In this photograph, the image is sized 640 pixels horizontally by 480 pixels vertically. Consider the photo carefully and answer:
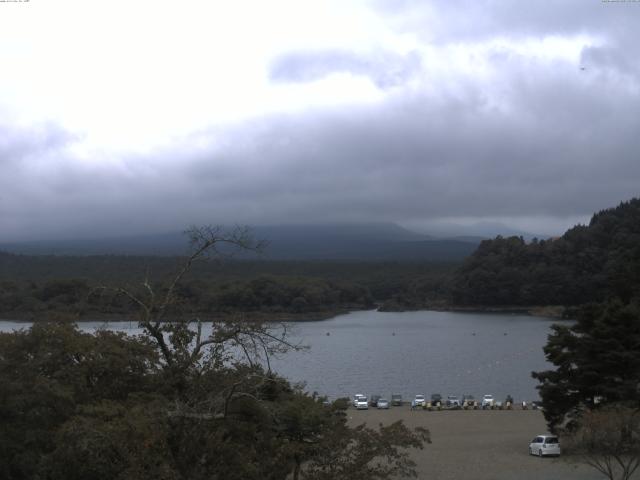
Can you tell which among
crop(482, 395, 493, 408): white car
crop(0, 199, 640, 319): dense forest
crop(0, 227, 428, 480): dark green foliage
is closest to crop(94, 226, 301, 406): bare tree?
crop(0, 227, 428, 480): dark green foliage

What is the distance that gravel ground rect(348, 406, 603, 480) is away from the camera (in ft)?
55.0

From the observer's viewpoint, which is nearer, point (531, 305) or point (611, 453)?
point (611, 453)

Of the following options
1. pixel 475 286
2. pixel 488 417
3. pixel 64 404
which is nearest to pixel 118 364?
pixel 64 404

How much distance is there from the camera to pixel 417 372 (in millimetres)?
42938

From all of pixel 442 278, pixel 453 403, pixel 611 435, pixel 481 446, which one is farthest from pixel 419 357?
pixel 442 278

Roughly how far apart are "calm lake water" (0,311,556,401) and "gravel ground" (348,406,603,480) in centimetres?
521

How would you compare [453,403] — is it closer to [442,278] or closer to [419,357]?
[419,357]

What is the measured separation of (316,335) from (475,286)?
106 ft

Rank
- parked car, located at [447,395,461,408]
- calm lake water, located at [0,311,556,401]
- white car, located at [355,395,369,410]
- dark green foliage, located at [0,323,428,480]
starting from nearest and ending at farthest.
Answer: dark green foliage, located at [0,323,428,480] < white car, located at [355,395,369,410] < parked car, located at [447,395,461,408] < calm lake water, located at [0,311,556,401]

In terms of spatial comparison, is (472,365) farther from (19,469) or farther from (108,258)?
(108,258)

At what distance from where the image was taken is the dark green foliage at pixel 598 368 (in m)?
17.7

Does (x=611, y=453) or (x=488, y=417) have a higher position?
(x=611, y=453)

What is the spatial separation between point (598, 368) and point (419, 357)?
31.2 m

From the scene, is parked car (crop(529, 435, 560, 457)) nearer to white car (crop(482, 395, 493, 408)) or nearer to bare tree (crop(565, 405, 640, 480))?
bare tree (crop(565, 405, 640, 480))
